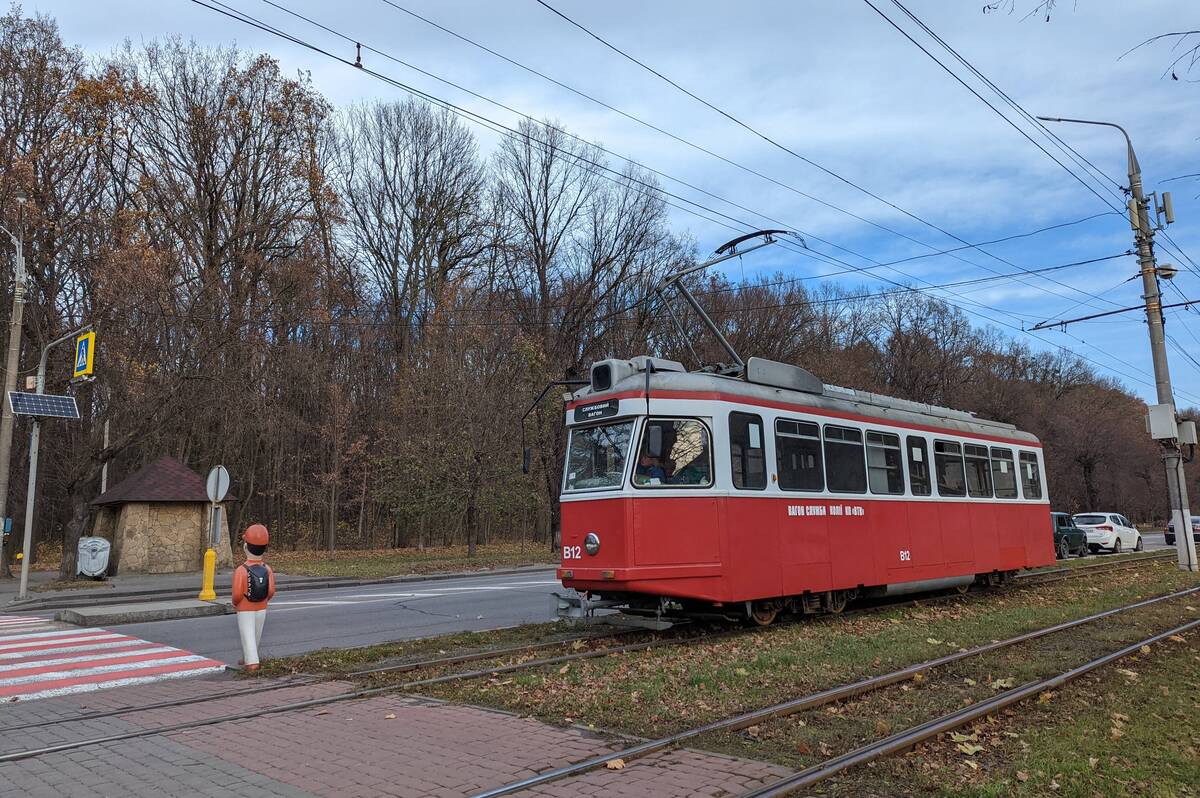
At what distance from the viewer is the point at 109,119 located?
2666cm

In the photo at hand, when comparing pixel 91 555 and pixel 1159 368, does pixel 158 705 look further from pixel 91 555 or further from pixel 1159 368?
pixel 1159 368

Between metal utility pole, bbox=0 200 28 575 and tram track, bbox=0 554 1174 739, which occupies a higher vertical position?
metal utility pole, bbox=0 200 28 575

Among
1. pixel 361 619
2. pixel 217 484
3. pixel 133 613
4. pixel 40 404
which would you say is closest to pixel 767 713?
pixel 361 619

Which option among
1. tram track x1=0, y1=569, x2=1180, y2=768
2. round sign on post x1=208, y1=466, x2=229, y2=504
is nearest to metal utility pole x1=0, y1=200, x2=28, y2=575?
round sign on post x1=208, y1=466, x2=229, y2=504

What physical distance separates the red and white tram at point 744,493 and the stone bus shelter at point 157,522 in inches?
714

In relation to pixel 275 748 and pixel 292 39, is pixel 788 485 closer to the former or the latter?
pixel 275 748

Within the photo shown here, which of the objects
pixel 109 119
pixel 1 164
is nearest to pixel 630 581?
pixel 1 164

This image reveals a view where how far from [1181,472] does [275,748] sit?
2199 centimetres

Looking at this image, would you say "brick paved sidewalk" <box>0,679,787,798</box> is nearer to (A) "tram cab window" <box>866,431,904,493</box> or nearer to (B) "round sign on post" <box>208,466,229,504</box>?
(A) "tram cab window" <box>866,431,904,493</box>

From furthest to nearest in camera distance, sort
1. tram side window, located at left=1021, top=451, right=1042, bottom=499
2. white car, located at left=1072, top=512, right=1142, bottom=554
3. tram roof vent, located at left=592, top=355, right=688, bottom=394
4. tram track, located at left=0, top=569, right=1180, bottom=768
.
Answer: white car, located at left=1072, top=512, right=1142, bottom=554, tram side window, located at left=1021, top=451, right=1042, bottom=499, tram roof vent, located at left=592, top=355, right=688, bottom=394, tram track, located at left=0, top=569, right=1180, bottom=768

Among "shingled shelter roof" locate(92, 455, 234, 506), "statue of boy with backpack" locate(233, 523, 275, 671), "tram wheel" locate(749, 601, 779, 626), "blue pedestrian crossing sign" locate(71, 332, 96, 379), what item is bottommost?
"tram wheel" locate(749, 601, 779, 626)

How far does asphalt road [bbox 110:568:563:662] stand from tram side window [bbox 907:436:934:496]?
20.5 feet

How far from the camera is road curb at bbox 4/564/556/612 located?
16578mm

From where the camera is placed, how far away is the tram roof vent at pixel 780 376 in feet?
36.3
